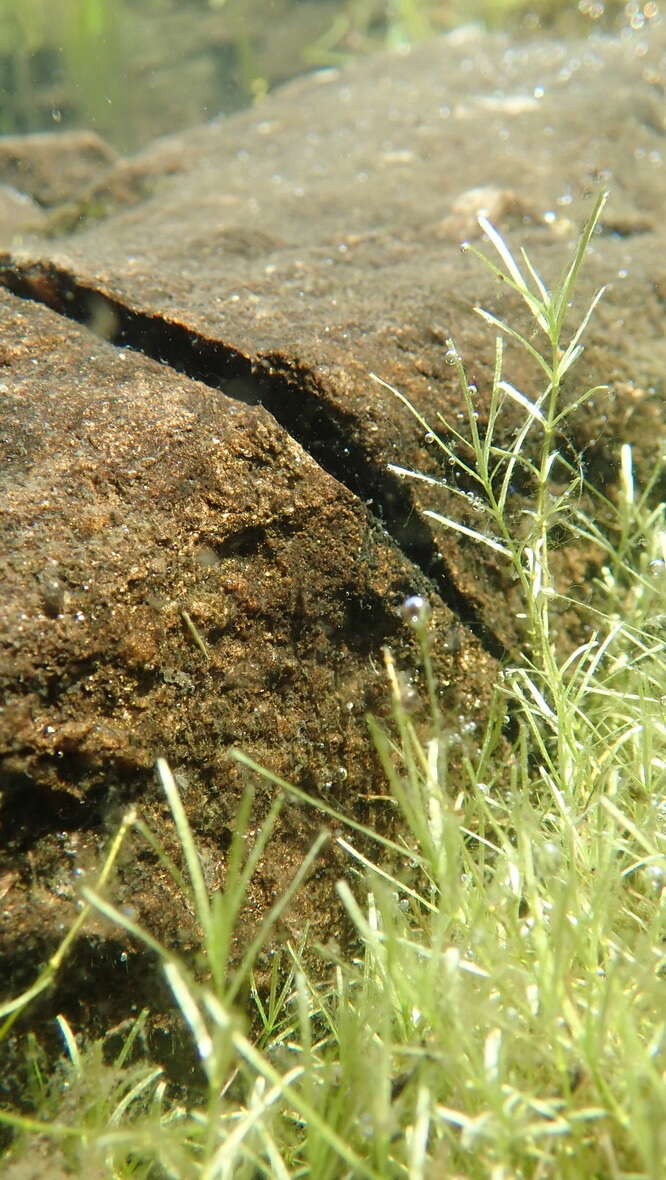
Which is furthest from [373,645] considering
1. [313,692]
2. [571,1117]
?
[571,1117]

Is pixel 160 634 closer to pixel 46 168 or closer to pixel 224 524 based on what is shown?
pixel 224 524

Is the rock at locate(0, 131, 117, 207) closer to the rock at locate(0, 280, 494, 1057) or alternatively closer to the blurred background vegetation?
the blurred background vegetation

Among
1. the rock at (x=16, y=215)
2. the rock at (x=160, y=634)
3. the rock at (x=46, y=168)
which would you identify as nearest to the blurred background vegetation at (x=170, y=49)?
the rock at (x=46, y=168)

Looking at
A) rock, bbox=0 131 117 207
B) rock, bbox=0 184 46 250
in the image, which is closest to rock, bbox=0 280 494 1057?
rock, bbox=0 184 46 250

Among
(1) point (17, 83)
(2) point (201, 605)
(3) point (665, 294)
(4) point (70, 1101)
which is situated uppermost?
(1) point (17, 83)

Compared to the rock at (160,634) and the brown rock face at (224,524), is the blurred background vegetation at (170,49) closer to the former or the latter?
the brown rock face at (224,524)

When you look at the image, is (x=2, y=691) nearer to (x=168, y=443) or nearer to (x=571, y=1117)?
(x=168, y=443)
